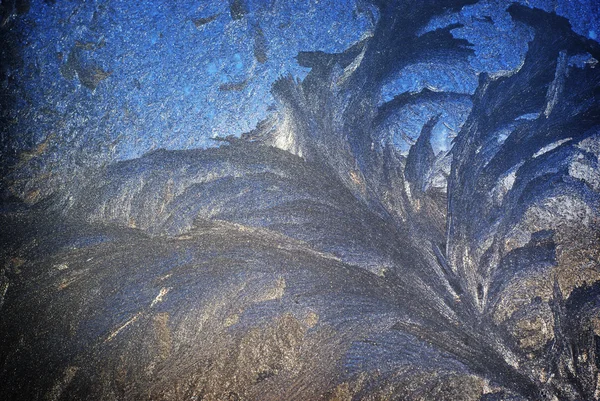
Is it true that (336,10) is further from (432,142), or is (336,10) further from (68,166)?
(68,166)

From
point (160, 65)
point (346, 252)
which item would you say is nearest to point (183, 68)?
point (160, 65)

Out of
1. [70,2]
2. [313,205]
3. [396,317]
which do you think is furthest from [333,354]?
[70,2]

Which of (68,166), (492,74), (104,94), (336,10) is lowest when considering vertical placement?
(68,166)

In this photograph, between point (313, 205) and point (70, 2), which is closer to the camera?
point (70, 2)

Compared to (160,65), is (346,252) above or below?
below

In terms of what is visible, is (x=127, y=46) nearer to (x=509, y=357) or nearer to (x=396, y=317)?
(x=396, y=317)

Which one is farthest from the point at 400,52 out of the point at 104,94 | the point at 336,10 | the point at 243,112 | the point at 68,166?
the point at 68,166

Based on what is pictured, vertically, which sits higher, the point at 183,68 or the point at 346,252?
the point at 183,68

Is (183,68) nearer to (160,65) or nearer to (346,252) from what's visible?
(160,65)

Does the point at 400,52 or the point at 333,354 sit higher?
the point at 400,52
